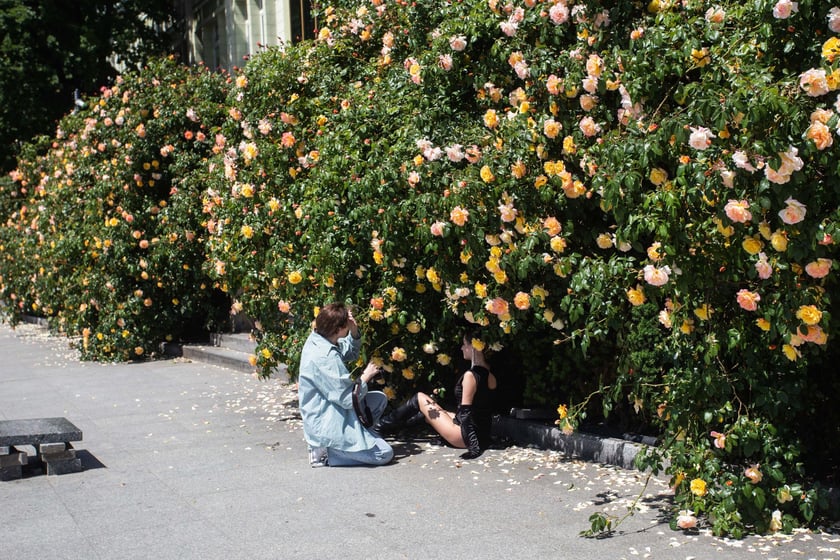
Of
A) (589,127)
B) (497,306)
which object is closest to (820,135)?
(589,127)

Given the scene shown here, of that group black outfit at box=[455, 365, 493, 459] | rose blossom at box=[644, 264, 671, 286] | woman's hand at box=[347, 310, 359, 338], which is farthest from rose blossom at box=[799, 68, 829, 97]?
woman's hand at box=[347, 310, 359, 338]

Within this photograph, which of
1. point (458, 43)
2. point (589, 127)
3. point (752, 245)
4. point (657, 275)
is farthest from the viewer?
point (458, 43)

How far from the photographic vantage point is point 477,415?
297 inches

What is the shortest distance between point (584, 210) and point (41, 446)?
13.8ft

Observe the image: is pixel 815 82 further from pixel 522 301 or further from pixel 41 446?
pixel 41 446

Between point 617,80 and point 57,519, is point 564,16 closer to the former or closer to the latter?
point 617,80

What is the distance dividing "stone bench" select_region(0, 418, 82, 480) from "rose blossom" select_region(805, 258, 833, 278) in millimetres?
5063

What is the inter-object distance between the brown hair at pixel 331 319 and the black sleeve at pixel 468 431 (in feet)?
3.71

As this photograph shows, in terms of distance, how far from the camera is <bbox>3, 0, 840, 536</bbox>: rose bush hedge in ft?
15.3

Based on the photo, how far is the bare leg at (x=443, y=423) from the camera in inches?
299

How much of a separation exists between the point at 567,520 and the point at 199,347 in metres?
9.73

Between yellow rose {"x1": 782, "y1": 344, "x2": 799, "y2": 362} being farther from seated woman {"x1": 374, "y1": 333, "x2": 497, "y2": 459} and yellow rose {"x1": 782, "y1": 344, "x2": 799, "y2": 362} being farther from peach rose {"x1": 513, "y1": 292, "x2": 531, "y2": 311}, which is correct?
seated woman {"x1": 374, "y1": 333, "x2": 497, "y2": 459}

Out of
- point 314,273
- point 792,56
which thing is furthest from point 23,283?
point 792,56

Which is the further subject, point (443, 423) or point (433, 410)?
point (433, 410)
